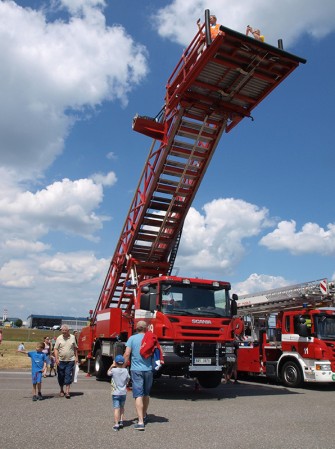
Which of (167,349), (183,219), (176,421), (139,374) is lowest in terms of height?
(176,421)

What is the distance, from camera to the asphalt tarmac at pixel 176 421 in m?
5.83

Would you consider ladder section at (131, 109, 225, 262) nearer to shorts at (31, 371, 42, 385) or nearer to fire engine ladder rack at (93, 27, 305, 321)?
fire engine ladder rack at (93, 27, 305, 321)

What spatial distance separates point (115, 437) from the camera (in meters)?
6.06

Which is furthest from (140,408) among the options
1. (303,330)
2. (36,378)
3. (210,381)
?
(303,330)

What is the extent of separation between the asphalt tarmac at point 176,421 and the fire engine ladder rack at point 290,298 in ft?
9.68

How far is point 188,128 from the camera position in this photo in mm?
12547

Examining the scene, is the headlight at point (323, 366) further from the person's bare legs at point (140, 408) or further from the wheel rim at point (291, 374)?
the person's bare legs at point (140, 408)

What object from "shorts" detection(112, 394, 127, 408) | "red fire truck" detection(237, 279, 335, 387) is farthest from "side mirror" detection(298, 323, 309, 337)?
"shorts" detection(112, 394, 127, 408)

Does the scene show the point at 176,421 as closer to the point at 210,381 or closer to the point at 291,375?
the point at 210,381

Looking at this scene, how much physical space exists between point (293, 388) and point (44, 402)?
754 centimetres

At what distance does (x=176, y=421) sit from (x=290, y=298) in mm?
7497

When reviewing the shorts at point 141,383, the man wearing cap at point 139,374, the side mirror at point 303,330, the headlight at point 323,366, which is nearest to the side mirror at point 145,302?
the man wearing cap at point 139,374

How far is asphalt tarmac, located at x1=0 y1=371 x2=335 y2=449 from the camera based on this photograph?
5.83 meters

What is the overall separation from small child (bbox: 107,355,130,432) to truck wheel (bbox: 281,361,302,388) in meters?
7.68
